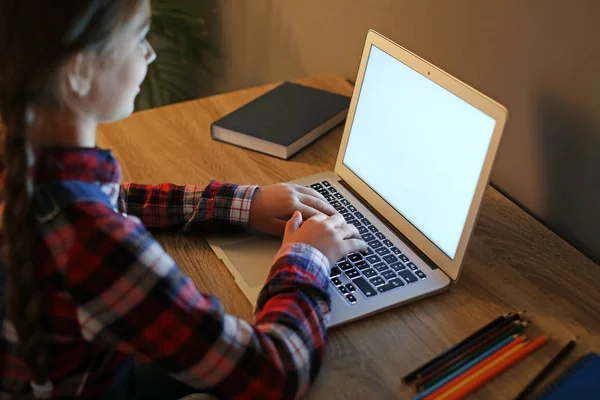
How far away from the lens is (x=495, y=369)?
68 cm

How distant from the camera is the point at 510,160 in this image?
3.18 feet

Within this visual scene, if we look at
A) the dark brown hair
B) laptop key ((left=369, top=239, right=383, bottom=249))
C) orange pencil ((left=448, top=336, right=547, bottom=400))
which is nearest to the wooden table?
orange pencil ((left=448, top=336, right=547, bottom=400))

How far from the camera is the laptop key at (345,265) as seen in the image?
0.82 metres

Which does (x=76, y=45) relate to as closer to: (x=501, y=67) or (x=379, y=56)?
(x=379, y=56)

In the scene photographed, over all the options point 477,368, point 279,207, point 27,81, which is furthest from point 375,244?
point 27,81

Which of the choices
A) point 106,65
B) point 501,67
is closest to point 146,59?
point 106,65

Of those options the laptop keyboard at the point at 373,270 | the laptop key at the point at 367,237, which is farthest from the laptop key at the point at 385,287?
the laptop key at the point at 367,237

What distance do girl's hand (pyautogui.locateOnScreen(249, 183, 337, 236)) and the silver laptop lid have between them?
0.36ft

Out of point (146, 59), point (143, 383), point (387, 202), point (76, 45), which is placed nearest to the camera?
point (76, 45)

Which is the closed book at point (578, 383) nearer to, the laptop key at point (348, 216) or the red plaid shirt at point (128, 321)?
the red plaid shirt at point (128, 321)

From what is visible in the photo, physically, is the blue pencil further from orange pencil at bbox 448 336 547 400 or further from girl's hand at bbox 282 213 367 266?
girl's hand at bbox 282 213 367 266

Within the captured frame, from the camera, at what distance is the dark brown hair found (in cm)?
54

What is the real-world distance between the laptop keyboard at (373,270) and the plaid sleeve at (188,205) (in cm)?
17

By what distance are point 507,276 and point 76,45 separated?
0.60 metres
